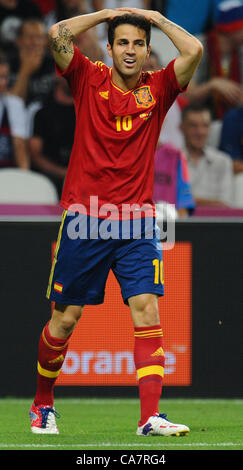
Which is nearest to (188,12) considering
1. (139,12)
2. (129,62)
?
(139,12)

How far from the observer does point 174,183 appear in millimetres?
8812

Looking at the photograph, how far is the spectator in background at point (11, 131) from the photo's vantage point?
1072 cm

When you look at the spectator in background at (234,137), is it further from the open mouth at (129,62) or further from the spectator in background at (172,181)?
the open mouth at (129,62)

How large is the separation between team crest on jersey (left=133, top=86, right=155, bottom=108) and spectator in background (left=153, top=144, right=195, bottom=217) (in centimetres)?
280

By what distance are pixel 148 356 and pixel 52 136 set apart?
5.42m

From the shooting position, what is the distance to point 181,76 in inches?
230

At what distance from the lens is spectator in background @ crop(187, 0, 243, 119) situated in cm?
1138

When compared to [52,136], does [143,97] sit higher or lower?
higher

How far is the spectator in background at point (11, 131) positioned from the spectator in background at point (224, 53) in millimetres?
1904

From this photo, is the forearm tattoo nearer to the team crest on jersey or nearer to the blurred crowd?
the team crest on jersey

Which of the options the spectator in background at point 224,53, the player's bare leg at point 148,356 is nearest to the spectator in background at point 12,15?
the spectator in background at point 224,53

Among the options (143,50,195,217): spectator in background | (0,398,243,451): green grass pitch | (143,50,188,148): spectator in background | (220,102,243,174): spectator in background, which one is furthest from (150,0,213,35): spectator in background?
(0,398,243,451): green grass pitch

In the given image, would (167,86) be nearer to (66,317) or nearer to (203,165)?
(66,317)
